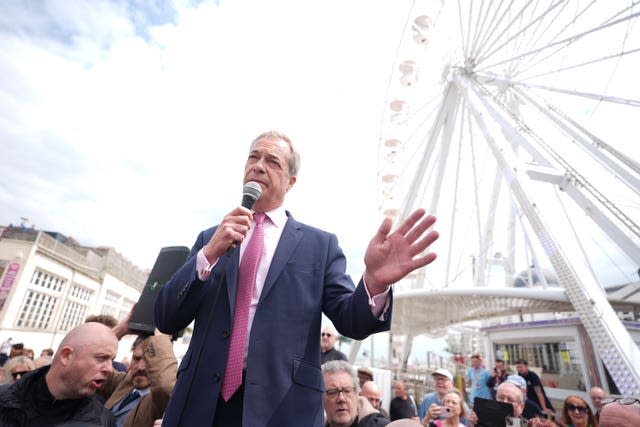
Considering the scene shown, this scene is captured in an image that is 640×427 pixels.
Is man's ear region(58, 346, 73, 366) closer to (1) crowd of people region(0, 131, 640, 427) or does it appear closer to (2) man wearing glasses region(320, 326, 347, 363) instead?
(1) crowd of people region(0, 131, 640, 427)

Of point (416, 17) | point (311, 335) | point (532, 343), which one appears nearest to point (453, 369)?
point (532, 343)

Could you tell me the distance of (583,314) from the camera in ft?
21.5

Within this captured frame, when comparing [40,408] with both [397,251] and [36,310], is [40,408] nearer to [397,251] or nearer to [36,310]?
[397,251]

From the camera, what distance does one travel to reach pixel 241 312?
134 cm

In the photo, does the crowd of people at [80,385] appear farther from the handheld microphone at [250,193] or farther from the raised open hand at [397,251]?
the raised open hand at [397,251]

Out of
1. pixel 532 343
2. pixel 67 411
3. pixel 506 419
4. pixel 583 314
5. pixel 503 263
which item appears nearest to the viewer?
pixel 67 411

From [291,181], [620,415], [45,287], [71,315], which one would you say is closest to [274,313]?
[291,181]

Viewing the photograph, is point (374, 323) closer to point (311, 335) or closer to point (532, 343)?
point (311, 335)

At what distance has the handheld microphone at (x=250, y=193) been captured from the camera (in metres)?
1.51

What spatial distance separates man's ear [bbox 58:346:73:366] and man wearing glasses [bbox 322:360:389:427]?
183 centimetres

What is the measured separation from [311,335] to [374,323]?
31 centimetres

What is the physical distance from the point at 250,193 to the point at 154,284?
1.18 metres

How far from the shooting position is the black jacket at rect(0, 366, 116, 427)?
68.4 inches

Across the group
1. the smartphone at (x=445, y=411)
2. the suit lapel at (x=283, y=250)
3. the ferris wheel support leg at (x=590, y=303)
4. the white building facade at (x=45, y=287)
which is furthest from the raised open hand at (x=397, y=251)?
the white building facade at (x=45, y=287)
